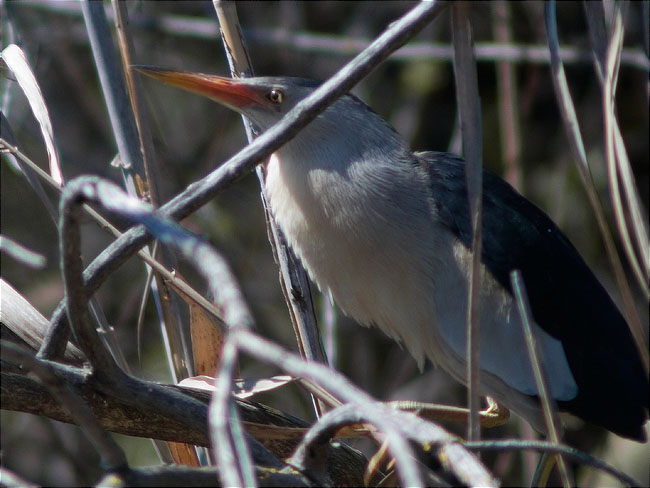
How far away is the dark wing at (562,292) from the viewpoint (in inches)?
54.8

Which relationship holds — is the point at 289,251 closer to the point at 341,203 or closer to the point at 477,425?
the point at 341,203

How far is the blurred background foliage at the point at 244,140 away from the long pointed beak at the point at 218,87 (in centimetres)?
87

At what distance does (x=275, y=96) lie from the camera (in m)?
1.32

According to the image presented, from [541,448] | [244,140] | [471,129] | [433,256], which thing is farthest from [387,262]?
[244,140]

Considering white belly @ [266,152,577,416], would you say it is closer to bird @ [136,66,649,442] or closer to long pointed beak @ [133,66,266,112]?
bird @ [136,66,649,442]

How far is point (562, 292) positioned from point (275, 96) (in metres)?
0.58

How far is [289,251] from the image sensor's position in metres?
1.30

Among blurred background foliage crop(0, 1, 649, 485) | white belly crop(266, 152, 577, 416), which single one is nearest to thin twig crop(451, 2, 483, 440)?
white belly crop(266, 152, 577, 416)

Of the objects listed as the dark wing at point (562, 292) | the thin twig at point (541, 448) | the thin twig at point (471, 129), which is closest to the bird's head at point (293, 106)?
the dark wing at point (562, 292)

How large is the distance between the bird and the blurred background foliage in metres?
0.72

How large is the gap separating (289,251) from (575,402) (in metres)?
0.57

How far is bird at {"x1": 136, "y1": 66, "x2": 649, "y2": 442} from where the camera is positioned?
4.37 ft

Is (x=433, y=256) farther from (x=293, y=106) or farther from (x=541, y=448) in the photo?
(x=541, y=448)

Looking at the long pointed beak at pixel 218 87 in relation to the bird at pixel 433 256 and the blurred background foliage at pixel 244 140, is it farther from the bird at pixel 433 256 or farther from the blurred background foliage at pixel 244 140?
the blurred background foliage at pixel 244 140
